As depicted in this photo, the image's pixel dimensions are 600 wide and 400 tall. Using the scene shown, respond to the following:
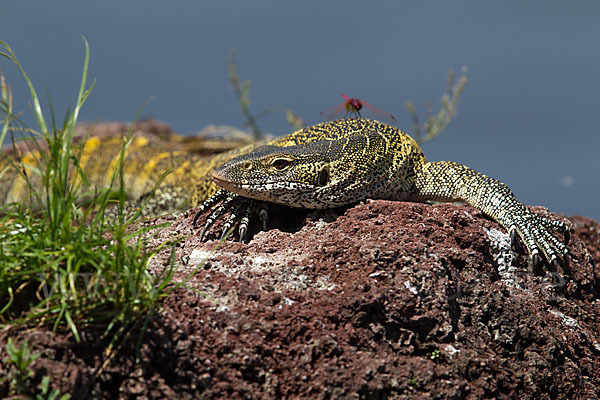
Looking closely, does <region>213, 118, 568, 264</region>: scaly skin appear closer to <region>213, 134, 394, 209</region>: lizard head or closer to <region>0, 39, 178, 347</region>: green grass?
<region>213, 134, 394, 209</region>: lizard head

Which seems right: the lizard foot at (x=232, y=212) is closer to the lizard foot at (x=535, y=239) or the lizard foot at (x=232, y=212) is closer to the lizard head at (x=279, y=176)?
the lizard head at (x=279, y=176)

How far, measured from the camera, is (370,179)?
489 centimetres

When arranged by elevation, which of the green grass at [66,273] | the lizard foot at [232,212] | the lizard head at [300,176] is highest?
the lizard head at [300,176]

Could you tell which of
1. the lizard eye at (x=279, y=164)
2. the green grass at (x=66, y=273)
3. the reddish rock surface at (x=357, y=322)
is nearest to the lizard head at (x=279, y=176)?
the lizard eye at (x=279, y=164)

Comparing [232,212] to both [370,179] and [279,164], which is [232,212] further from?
[370,179]

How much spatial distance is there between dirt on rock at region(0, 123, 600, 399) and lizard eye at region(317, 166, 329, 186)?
0.88 feet

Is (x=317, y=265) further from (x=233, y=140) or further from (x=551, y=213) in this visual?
(x=233, y=140)

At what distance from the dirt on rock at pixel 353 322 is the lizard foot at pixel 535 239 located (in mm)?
75

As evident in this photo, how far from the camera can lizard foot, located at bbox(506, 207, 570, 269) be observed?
4.71 meters

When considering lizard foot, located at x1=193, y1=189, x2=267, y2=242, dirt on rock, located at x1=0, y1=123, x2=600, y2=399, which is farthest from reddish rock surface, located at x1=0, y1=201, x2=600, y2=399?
lizard foot, located at x1=193, y1=189, x2=267, y2=242

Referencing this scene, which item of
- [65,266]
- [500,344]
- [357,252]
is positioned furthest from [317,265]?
[65,266]

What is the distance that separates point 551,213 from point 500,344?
1941 millimetres

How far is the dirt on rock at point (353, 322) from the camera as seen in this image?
3.14 metres

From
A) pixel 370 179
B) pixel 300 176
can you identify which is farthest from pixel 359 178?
pixel 300 176
